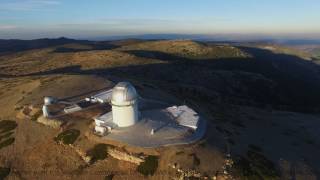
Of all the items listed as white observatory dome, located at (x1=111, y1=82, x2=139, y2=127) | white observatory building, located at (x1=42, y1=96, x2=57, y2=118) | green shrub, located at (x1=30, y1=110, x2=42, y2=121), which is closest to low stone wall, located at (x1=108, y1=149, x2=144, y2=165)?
white observatory dome, located at (x1=111, y1=82, x2=139, y2=127)

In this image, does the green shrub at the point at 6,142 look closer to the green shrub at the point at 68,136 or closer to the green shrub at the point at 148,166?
the green shrub at the point at 68,136

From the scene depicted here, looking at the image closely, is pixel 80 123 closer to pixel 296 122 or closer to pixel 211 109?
pixel 211 109

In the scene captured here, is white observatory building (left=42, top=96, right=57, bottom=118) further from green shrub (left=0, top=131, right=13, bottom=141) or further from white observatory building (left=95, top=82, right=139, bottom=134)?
white observatory building (left=95, top=82, right=139, bottom=134)

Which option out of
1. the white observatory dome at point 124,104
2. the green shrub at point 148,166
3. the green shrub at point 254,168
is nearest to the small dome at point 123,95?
the white observatory dome at point 124,104

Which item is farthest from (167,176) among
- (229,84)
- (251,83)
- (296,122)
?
(251,83)

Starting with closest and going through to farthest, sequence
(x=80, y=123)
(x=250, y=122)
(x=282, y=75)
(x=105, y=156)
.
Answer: (x=105, y=156) < (x=80, y=123) < (x=250, y=122) < (x=282, y=75)

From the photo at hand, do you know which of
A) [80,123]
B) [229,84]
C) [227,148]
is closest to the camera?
[227,148]
